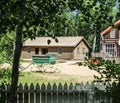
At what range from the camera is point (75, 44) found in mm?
61250

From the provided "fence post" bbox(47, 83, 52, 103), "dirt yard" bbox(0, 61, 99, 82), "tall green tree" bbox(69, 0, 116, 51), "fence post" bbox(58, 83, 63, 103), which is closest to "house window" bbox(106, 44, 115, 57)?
"dirt yard" bbox(0, 61, 99, 82)

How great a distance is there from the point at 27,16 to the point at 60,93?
323 cm

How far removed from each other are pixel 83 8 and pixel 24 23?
1.13 m

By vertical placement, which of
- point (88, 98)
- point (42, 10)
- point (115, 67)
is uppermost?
point (42, 10)

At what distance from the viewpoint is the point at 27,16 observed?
5.27 m

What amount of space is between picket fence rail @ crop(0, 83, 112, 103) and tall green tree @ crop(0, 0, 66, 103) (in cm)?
121

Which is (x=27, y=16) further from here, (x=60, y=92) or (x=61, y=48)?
(x=61, y=48)

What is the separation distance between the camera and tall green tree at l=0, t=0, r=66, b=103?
14.6 feet

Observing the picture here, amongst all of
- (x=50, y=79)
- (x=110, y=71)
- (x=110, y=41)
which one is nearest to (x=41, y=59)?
(x=110, y=41)

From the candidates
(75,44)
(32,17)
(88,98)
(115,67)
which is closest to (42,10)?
(32,17)

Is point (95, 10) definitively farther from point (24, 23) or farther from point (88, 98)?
point (88, 98)

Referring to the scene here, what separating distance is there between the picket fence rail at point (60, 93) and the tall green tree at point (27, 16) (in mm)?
1206

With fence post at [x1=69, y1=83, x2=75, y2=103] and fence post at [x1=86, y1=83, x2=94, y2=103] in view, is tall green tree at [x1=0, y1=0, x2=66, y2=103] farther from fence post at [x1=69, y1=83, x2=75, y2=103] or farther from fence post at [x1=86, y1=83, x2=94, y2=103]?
fence post at [x1=86, y1=83, x2=94, y2=103]

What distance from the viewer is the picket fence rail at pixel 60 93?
768cm
